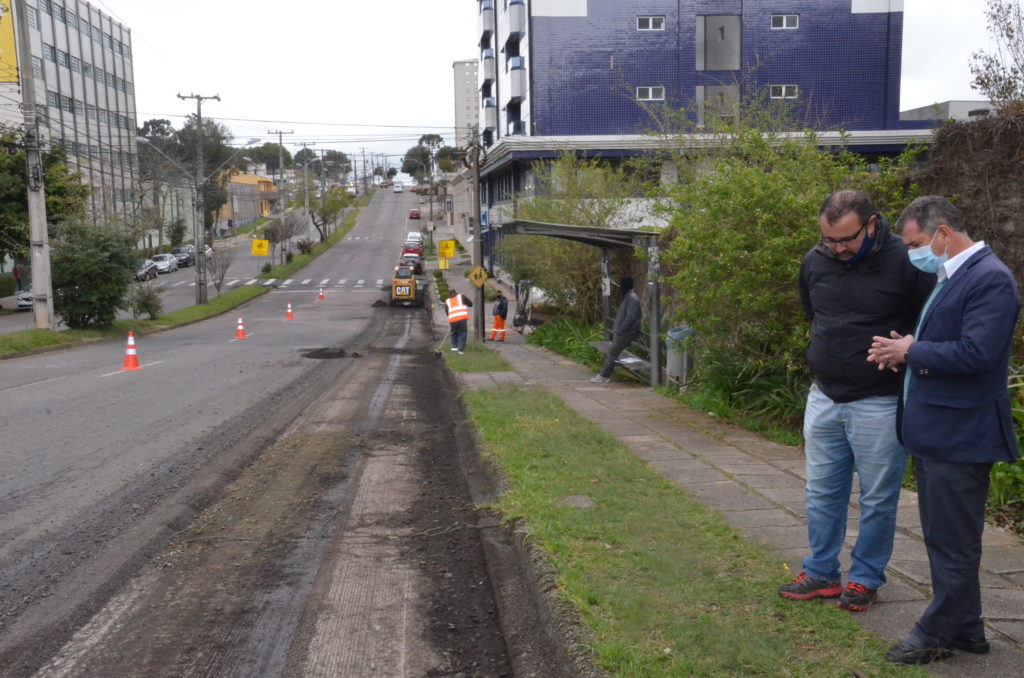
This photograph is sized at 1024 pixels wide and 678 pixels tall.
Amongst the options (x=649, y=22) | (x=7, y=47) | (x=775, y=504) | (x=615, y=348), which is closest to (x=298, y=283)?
(x=7, y=47)

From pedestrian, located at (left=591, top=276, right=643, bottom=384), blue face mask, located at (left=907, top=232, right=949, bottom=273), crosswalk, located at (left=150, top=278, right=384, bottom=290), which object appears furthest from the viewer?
crosswalk, located at (left=150, top=278, right=384, bottom=290)

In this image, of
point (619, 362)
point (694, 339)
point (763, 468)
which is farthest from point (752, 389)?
point (619, 362)

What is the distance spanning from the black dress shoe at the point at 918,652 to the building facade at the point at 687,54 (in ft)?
131

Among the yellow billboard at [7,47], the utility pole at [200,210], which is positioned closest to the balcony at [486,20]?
the utility pole at [200,210]

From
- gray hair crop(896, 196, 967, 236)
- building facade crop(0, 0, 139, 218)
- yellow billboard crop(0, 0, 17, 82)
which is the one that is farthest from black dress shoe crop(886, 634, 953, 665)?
yellow billboard crop(0, 0, 17, 82)

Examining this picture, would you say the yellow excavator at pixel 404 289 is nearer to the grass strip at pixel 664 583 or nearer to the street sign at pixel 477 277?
the street sign at pixel 477 277

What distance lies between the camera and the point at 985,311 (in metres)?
3.65

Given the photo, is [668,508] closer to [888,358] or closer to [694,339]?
[888,358]

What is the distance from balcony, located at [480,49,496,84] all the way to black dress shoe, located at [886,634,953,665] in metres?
58.7

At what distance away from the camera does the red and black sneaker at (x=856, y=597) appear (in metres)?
4.29

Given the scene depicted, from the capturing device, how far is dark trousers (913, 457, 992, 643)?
12.2 ft

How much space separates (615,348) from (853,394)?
10903 mm

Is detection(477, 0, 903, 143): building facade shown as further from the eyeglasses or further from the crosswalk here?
the eyeglasses

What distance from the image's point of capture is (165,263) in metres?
67.7
